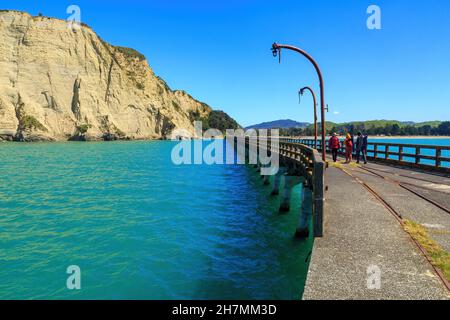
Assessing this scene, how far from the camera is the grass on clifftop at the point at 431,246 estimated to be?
5.73 m

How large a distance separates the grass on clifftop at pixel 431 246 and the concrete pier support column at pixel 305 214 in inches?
106

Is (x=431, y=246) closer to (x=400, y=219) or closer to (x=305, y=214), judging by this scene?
(x=400, y=219)

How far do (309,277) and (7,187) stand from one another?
22.5 m

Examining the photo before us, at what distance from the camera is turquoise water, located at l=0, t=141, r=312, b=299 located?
8.16 metres

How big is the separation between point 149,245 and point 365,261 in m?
7.14

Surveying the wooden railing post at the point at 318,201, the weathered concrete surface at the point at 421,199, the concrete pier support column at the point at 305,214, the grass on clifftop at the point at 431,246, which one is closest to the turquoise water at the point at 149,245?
the concrete pier support column at the point at 305,214

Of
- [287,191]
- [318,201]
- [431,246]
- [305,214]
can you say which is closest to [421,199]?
[305,214]

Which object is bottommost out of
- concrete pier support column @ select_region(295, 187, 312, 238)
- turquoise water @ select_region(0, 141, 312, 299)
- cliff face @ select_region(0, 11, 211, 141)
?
turquoise water @ select_region(0, 141, 312, 299)

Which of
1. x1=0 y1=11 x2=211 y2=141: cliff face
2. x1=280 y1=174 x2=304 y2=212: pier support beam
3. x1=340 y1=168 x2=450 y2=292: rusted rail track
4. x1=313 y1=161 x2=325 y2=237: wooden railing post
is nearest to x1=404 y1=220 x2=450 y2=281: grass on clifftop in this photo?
x1=340 y1=168 x2=450 y2=292: rusted rail track

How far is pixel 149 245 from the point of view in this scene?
11.2m

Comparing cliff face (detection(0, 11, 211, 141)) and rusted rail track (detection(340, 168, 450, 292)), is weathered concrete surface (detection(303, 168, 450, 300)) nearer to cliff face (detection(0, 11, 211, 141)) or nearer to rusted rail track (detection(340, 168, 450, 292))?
rusted rail track (detection(340, 168, 450, 292))

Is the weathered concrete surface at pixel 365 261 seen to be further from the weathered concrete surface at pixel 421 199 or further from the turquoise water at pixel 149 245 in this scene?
the turquoise water at pixel 149 245

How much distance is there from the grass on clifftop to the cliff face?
3730 inches

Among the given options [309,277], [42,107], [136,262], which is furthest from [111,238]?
[42,107]
